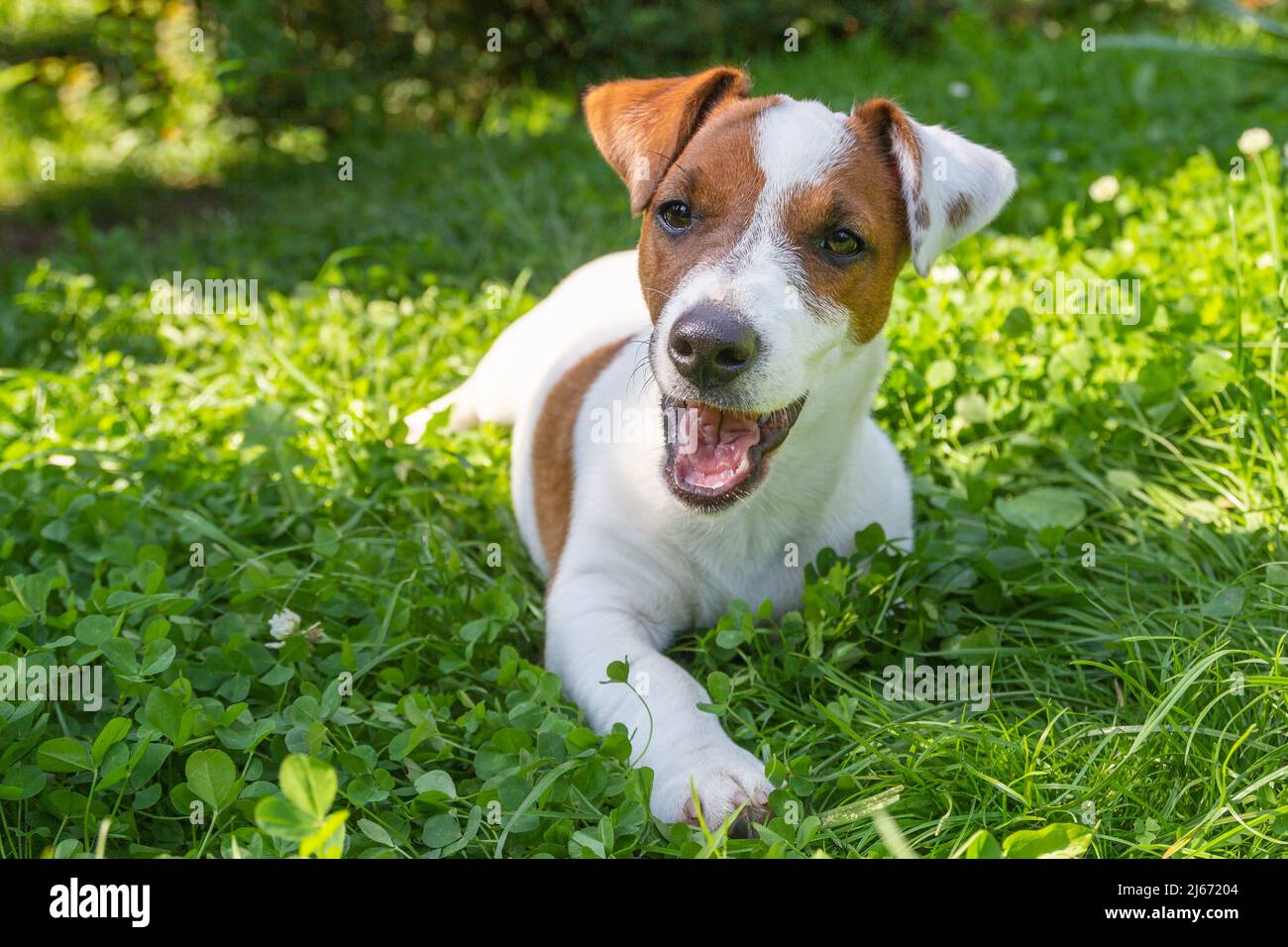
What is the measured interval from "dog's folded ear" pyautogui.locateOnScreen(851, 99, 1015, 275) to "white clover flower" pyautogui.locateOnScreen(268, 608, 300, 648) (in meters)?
1.68

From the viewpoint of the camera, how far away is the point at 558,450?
3.48 meters

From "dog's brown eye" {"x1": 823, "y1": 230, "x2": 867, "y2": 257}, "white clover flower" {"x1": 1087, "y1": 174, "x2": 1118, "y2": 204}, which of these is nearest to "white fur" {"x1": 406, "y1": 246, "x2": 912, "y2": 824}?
"dog's brown eye" {"x1": 823, "y1": 230, "x2": 867, "y2": 257}

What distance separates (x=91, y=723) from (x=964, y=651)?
1.93 metres

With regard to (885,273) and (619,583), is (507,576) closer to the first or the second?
(619,583)

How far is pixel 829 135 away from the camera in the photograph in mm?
2893

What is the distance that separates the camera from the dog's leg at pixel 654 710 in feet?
7.76

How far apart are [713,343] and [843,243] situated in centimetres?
52

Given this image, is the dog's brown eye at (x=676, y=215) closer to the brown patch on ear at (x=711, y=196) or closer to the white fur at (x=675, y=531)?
the brown patch on ear at (x=711, y=196)

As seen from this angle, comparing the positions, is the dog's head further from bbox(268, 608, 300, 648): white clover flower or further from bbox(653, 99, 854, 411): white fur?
bbox(268, 608, 300, 648): white clover flower

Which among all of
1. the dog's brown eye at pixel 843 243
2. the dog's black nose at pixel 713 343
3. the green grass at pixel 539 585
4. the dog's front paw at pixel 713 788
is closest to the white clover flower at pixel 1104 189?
the green grass at pixel 539 585

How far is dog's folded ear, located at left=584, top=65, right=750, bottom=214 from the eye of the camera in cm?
305

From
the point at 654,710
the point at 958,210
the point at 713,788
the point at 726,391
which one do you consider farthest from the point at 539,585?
the point at 958,210

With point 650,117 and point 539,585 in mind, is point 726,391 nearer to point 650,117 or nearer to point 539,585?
point 650,117
